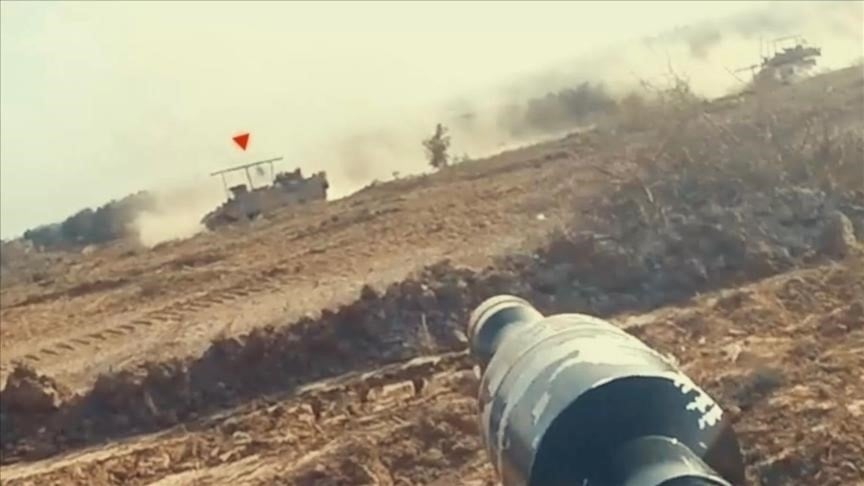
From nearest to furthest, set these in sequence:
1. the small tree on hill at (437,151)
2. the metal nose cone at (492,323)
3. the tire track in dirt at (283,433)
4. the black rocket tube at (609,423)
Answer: the black rocket tube at (609,423)
the metal nose cone at (492,323)
the tire track in dirt at (283,433)
the small tree on hill at (437,151)

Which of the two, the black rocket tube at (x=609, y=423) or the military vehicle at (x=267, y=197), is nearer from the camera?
the black rocket tube at (x=609, y=423)

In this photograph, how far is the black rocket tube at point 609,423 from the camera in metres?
3.83

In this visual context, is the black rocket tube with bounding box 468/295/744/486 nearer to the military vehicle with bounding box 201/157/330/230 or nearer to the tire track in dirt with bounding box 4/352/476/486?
the tire track in dirt with bounding box 4/352/476/486

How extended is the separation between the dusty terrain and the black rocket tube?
2643mm

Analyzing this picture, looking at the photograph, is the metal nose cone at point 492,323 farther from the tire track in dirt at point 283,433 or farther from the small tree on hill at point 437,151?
the small tree on hill at point 437,151

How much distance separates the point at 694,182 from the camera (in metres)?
14.6

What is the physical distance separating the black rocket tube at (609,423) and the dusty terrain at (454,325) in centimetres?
264

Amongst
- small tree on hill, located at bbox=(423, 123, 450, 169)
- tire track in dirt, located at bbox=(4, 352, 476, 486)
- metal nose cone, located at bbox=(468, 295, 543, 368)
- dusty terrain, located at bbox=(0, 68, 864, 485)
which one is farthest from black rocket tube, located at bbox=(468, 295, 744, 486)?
small tree on hill, located at bbox=(423, 123, 450, 169)

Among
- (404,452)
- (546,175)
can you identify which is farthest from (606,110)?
(404,452)

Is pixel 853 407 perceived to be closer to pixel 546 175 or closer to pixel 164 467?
pixel 164 467

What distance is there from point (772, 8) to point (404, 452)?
54.8m

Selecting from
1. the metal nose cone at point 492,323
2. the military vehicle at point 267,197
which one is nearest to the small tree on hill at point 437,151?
the military vehicle at point 267,197

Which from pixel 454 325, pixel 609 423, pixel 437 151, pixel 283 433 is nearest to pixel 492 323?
pixel 609 423

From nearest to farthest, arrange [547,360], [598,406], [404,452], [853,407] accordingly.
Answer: [598,406]
[547,360]
[853,407]
[404,452]
